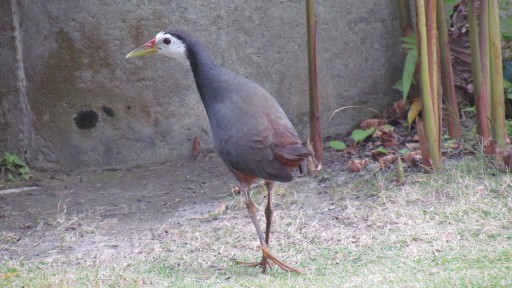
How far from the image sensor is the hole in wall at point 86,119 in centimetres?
691

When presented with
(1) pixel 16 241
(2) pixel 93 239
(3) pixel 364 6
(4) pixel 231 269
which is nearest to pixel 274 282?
(4) pixel 231 269

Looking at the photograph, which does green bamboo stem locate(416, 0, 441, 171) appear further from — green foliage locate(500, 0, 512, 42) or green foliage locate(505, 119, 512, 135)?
green foliage locate(500, 0, 512, 42)

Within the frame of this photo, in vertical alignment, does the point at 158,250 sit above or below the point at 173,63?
below

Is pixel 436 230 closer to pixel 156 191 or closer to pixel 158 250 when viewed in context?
pixel 158 250

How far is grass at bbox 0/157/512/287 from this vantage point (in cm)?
478

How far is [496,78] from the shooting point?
20.1 feet

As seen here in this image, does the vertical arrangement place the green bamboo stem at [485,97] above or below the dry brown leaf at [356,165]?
above

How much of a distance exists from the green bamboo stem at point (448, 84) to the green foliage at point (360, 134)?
0.63m

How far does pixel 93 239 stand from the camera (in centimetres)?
575

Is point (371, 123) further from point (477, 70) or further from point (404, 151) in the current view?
point (477, 70)

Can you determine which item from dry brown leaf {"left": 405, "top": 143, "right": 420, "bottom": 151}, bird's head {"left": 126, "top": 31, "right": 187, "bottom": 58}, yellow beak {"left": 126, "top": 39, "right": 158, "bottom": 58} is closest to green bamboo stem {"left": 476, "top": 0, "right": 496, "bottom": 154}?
dry brown leaf {"left": 405, "top": 143, "right": 420, "bottom": 151}

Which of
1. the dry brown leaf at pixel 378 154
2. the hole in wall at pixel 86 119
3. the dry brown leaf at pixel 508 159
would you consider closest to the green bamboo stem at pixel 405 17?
the dry brown leaf at pixel 378 154

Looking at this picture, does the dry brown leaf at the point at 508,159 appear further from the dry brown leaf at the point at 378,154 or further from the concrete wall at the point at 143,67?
the concrete wall at the point at 143,67

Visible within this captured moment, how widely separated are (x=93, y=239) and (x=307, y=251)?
1354 millimetres
